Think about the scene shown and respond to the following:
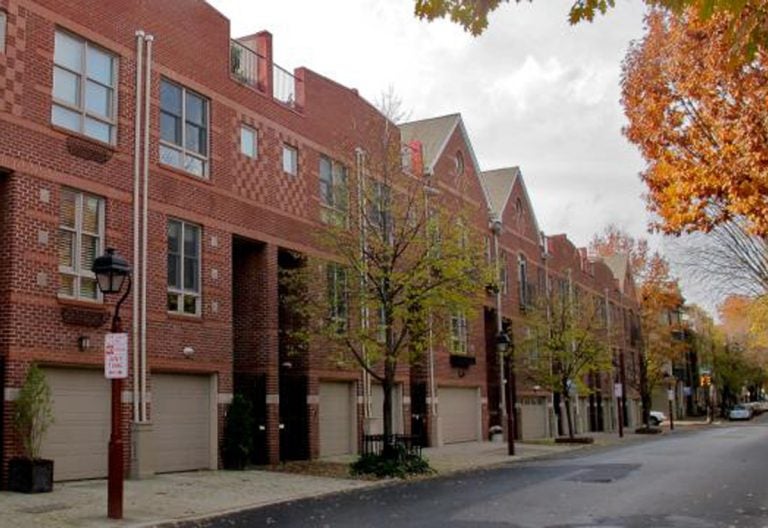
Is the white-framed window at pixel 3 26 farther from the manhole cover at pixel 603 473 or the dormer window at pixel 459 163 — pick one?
the dormer window at pixel 459 163

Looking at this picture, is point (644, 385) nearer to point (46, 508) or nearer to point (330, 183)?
point (330, 183)

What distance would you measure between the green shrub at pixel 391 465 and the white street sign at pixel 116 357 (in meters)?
8.41

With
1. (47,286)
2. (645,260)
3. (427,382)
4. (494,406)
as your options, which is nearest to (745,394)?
(645,260)

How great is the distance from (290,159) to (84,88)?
749 cm

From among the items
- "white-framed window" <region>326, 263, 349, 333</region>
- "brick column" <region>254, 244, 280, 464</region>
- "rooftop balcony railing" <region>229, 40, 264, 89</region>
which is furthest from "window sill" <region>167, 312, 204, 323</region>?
"rooftop balcony railing" <region>229, 40, 264, 89</region>

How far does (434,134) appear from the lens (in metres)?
35.6

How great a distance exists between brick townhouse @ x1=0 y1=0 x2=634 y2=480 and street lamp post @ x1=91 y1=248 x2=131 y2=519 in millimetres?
3952

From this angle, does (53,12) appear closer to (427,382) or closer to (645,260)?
(427,382)

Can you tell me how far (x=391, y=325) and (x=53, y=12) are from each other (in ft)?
31.8

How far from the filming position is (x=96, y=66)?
1809cm

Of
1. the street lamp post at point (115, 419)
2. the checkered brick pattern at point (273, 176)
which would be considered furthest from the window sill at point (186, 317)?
the street lamp post at point (115, 419)

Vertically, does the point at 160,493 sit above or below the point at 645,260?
below

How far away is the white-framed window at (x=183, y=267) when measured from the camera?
65.0 feet

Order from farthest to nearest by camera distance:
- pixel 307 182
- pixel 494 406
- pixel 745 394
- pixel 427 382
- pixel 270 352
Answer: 1. pixel 745 394
2. pixel 494 406
3. pixel 427 382
4. pixel 307 182
5. pixel 270 352
